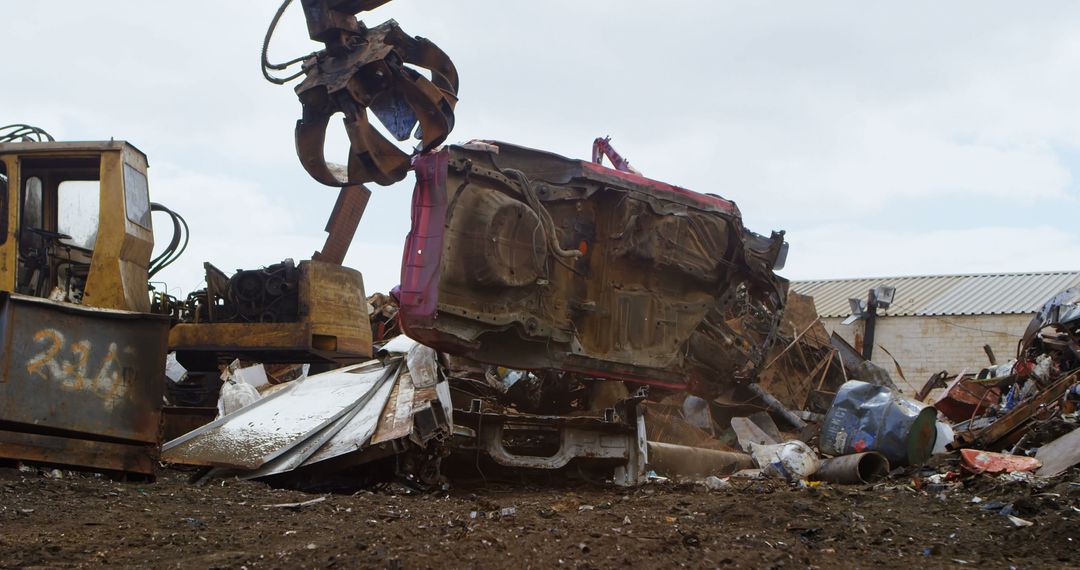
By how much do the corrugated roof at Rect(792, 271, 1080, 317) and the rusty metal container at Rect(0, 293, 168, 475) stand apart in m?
19.6

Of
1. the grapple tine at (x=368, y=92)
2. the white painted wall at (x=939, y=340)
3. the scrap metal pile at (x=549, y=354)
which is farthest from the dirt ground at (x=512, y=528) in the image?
the white painted wall at (x=939, y=340)

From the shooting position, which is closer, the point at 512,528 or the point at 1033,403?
the point at 512,528

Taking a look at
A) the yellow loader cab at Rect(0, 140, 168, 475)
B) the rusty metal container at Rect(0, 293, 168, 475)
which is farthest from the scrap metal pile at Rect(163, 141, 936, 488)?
the yellow loader cab at Rect(0, 140, 168, 475)

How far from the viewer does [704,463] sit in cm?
704

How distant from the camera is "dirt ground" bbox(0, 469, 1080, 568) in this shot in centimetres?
337

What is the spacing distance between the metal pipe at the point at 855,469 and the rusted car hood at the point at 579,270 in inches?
57.4

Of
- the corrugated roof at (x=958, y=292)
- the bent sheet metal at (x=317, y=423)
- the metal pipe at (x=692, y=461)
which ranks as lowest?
the metal pipe at (x=692, y=461)

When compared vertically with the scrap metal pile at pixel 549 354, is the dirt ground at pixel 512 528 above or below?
below

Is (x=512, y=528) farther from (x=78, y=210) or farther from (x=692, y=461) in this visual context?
(x=78, y=210)

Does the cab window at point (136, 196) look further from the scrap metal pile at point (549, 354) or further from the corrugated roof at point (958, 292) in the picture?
the corrugated roof at point (958, 292)

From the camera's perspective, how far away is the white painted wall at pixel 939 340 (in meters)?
21.1

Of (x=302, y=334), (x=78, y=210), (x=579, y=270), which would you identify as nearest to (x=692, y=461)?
(x=579, y=270)

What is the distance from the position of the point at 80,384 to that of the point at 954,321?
20.3m

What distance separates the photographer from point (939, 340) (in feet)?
72.2
